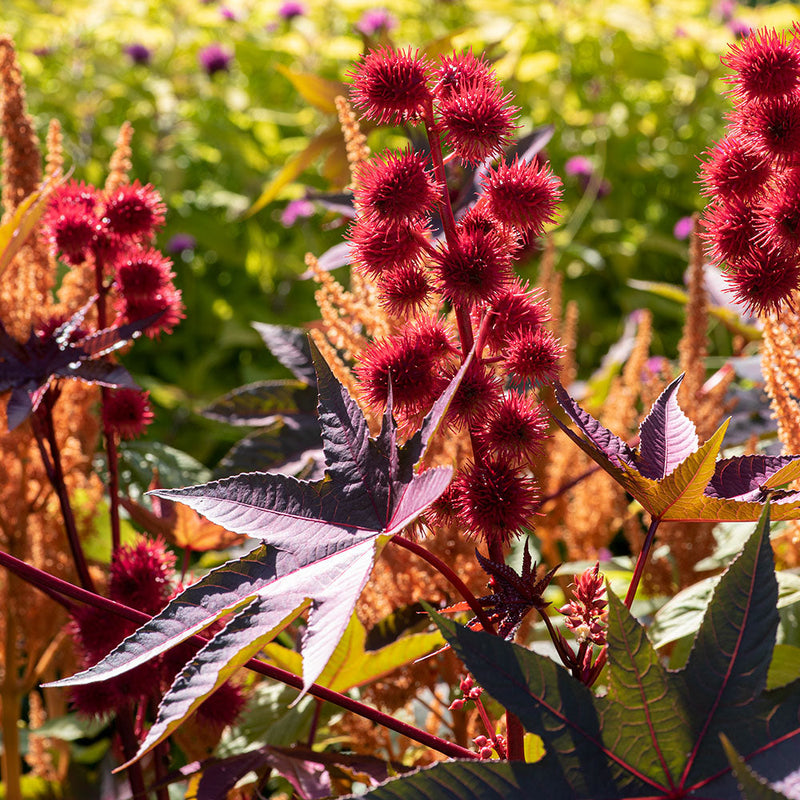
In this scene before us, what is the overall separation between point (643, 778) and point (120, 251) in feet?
2.36

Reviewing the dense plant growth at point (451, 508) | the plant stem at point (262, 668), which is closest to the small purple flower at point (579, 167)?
the dense plant growth at point (451, 508)

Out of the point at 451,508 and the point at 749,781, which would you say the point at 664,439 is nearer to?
the point at 451,508

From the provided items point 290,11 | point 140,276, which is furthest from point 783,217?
point 290,11

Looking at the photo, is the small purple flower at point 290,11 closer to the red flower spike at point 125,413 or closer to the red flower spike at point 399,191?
the red flower spike at point 125,413

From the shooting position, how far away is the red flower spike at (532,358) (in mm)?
663

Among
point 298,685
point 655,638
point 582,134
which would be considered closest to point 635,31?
point 582,134

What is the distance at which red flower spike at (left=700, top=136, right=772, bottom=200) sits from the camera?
2.29ft

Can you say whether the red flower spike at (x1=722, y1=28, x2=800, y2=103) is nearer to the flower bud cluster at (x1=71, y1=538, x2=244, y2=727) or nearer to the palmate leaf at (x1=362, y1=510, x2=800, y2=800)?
the palmate leaf at (x1=362, y1=510, x2=800, y2=800)

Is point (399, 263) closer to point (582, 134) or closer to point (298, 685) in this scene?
point (298, 685)

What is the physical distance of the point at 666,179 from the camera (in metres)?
4.06

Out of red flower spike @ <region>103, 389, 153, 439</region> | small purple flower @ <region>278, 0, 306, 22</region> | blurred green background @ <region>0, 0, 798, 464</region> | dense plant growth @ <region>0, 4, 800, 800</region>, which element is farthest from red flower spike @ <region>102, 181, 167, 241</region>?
small purple flower @ <region>278, 0, 306, 22</region>

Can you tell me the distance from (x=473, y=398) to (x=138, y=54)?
387 centimetres

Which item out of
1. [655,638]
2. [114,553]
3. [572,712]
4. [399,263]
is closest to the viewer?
[572,712]

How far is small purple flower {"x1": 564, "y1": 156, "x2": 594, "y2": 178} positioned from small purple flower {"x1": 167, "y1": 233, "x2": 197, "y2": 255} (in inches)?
61.7
